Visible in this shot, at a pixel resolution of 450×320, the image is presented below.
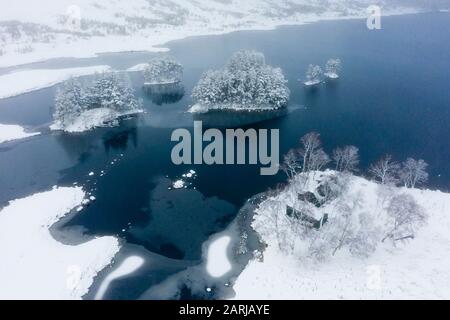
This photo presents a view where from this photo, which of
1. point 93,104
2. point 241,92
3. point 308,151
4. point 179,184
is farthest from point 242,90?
point 179,184

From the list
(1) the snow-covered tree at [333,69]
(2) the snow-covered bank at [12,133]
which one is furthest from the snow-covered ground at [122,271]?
(1) the snow-covered tree at [333,69]

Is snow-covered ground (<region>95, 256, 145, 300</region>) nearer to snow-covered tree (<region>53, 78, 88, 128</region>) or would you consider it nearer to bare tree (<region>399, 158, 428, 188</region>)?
bare tree (<region>399, 158, 428, 188</region>)

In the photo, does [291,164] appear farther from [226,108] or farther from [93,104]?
[93,104]

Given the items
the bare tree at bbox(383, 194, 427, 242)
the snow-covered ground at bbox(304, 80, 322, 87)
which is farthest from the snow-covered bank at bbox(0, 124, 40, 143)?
the snow-covered ground at bbox(304, 80, 322, 87)

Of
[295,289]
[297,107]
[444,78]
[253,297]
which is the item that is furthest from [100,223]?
[444,78]

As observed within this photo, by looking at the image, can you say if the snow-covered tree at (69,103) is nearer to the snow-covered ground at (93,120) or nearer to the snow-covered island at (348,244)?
the snow-covered ground at (93,120)
